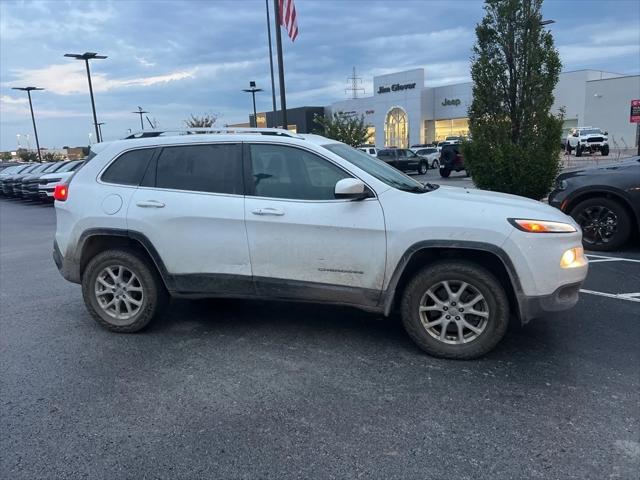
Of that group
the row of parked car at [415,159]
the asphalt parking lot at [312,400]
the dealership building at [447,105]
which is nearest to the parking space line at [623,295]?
the asphalt parking lot at [312,400]

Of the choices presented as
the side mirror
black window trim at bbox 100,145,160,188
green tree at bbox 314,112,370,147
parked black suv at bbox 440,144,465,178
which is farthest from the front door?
green tree at bbox 314,112,370,147

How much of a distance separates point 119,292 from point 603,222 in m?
6.64

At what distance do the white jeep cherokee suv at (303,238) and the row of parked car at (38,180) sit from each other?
605 inches

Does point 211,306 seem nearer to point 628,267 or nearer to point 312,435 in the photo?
point 312,435

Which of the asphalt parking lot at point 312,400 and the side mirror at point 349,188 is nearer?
the asphalt parking lot at point 312,400

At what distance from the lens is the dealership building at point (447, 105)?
46125 mm

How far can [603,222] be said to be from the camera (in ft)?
24.7

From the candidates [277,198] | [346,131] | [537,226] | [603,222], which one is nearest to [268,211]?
[277,198]

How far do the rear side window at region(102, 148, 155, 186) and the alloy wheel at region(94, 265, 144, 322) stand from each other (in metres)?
0.80

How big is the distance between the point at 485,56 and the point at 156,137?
823 centimetres

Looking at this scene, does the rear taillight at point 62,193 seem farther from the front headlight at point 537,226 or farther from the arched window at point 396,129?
the arched window at point 396,129

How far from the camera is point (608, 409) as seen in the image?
127 inches

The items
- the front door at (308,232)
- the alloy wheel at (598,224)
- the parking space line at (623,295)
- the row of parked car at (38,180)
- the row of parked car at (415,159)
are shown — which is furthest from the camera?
the row of parked car at (415,159)

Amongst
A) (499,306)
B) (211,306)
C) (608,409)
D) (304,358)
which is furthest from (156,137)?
(608,409)
